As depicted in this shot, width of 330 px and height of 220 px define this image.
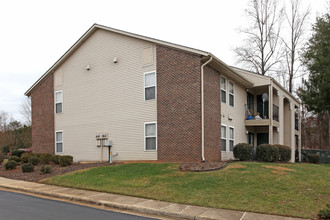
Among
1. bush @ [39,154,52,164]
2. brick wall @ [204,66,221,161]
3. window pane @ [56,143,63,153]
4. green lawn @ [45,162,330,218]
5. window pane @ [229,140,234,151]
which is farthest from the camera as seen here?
window pane @ [56,143,63,153]

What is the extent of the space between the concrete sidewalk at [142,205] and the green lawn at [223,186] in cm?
35

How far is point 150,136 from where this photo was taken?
15336mm

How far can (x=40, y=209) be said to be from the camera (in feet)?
25.8

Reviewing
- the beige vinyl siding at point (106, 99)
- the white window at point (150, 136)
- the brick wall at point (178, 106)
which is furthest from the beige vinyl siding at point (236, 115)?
the beige vinyl siding at point (106, 99)

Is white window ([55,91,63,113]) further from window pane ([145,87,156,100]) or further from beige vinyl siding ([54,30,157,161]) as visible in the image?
window pane ([145,87,156,100])

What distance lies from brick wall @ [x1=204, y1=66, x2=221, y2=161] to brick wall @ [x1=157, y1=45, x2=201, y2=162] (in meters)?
0.70

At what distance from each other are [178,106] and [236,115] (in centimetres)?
582

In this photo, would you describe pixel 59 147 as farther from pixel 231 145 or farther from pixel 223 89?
pixel 223 89

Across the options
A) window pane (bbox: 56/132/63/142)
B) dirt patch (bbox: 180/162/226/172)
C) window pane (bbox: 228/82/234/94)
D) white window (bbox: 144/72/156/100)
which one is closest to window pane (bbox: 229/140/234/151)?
window pane (bbox: 228/82/234/94)

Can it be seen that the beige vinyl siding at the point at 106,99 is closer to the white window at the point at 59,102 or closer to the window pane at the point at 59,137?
Answer: the white window at the point at 59,102

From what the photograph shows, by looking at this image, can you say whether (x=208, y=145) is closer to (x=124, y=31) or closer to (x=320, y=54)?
(x=124, y=31)

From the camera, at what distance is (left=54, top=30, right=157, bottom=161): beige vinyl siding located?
52.5ft

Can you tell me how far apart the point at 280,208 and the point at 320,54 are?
22210 millimetres

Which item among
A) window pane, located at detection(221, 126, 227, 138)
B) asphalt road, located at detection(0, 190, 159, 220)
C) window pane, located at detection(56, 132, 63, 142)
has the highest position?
window pane, located at detection(221, 126, 227, 138)
